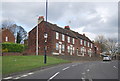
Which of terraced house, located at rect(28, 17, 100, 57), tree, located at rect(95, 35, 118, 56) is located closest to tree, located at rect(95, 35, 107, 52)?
tree, located at rect(95, 35, 118, 56)

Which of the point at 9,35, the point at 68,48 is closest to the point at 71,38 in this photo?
the point at 68,48

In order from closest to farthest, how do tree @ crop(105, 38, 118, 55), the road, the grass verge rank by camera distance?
1. the road
2. the grass verge
3. tree @ crop(105, 38, 118, 55)

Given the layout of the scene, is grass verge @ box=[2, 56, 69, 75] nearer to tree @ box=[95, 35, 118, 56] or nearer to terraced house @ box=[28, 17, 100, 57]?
terraced house @ box=[28, 17, 100, 57]

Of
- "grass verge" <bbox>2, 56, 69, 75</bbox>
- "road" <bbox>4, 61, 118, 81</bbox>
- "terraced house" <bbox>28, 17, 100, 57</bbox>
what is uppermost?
"terraced house" <bbox>28, 17, 100, 57</bbox>

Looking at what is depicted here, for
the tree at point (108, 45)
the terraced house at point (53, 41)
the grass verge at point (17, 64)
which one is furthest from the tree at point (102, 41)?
the grass verge at point (17, 64)

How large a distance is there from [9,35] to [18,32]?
20.8 metres

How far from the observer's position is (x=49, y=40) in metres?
46.0

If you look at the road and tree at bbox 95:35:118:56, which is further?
tree at bbox 95:35:118:56

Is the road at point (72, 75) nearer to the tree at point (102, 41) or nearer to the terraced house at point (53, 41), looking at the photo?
the terraced house at point (53, 41)

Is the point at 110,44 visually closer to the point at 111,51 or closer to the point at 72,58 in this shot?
the point at 111,51

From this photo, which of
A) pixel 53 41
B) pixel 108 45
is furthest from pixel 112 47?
pixel 53 41

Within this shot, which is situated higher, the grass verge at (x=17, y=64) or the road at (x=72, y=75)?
the grass verge at (x=17, y=64)

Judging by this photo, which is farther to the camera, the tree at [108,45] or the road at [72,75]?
the tree at [108,45]

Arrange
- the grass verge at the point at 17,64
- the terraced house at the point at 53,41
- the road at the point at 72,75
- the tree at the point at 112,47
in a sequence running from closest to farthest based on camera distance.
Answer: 1. the road at the point at 72,75
2. the grass verge at the point at 17,64
3. the terraced house at the point at 53,41
4. the tree at the point at 112,47
